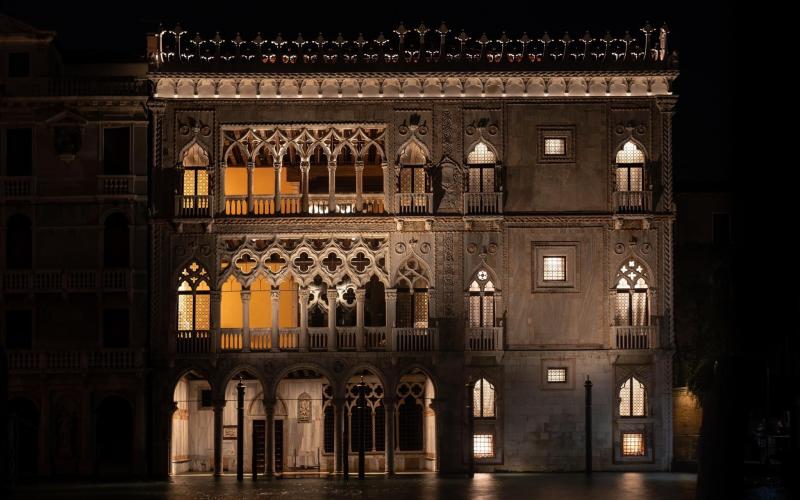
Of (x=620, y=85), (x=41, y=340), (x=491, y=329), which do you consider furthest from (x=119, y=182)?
(x=620, y=85)

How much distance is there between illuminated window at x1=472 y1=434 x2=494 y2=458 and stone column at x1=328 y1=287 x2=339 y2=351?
621 centimetres

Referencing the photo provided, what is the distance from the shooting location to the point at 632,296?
57.6 meters

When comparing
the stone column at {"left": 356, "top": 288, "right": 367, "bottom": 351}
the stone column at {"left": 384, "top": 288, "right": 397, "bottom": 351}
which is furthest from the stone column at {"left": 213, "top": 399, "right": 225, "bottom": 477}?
the stone column at {"left": 384, "top": 288, "right": 397, "bottom": 351}

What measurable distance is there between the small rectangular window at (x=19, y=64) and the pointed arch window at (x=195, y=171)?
6.82 metres

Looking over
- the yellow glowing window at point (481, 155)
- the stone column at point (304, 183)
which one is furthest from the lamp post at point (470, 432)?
the stone column at point (304, 183)

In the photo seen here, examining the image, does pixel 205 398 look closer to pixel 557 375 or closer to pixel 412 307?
pixel 412 307

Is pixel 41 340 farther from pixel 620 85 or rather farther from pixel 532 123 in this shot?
pixel 620 85

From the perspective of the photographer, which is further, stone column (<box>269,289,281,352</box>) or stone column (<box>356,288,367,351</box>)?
stone column (<box>269,289,281,352</box>)

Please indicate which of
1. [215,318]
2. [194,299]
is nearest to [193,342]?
[215,318]

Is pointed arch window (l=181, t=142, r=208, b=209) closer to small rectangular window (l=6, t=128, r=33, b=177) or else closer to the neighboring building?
the neighboring building

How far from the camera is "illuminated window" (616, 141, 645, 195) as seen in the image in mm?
57812

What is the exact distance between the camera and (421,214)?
5703cm

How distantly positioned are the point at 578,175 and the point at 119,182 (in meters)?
17.0

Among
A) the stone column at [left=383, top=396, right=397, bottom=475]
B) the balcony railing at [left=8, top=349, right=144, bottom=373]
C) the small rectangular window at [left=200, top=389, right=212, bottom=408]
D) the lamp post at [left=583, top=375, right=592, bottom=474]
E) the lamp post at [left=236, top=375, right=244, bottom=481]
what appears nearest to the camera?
the lamp post at [left=236, top=375, right=244, bottom=481]
